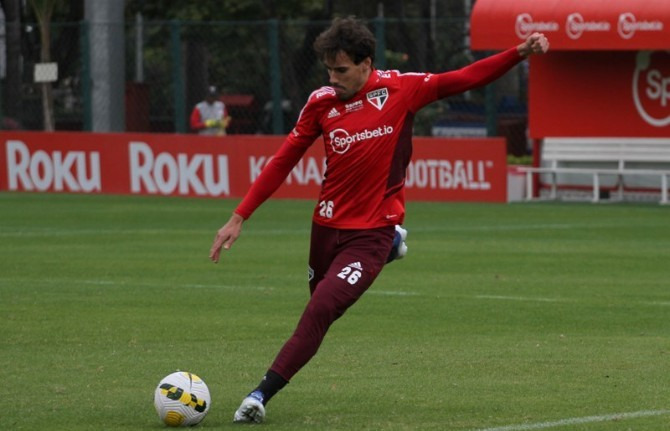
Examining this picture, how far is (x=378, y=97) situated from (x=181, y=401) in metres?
1.79

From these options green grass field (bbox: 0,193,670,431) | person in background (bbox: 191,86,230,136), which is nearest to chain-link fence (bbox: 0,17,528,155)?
person in background (bbox: 191,86,230,136)

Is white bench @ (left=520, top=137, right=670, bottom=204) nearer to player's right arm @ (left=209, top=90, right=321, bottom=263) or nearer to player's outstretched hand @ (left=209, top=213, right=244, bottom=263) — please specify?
player's right arm @ (left=209, top=90, right=321, bottom=263)

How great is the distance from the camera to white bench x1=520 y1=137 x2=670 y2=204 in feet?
85.7

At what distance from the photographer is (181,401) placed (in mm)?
7820

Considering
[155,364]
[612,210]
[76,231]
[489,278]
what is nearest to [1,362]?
[155,364]

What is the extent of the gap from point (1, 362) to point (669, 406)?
4124mm

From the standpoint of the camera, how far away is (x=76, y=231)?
21297 mm

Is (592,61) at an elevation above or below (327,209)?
below

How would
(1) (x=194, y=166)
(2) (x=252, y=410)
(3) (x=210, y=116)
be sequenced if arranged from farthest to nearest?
1. (3) (x=210, y=116)
2. (1) (x=194, y=166)
3. (2) (x=252, y=410)

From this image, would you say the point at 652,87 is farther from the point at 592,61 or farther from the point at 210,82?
the point at 210,82

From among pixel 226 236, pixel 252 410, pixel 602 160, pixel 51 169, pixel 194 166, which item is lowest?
pixel 51 169

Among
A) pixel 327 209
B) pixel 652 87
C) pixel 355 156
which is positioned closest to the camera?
pixel 355 156

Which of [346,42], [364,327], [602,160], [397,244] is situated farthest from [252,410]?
[602,160]

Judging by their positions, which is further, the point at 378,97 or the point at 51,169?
the point at 51,169
